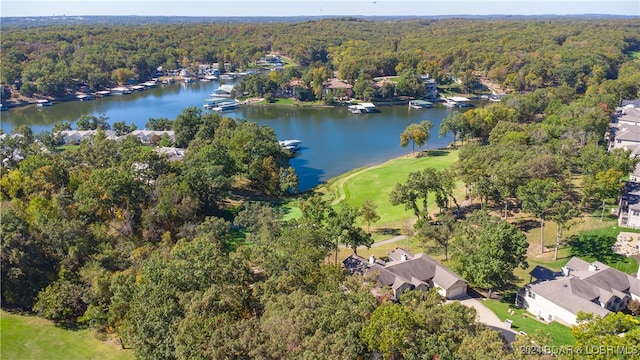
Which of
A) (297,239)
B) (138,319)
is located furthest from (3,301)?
(297,239)

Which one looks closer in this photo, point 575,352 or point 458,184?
point 575,352

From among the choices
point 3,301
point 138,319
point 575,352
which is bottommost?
point 3,301

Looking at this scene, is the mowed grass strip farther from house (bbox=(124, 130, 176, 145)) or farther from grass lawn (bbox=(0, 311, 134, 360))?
house (bbox=(124, 130, 176, 145))

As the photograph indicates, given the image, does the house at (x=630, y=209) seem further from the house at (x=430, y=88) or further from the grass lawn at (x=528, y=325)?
the house at (x=430, y=88)

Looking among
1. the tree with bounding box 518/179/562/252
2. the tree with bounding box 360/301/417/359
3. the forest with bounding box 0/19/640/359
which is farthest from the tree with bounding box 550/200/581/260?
the tree with bounding box 360/301/417/359

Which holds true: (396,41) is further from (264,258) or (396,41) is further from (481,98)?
(264,258)

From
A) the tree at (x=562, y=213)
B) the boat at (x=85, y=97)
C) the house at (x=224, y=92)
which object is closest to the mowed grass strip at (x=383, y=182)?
the tree at (x=562, y=213)
